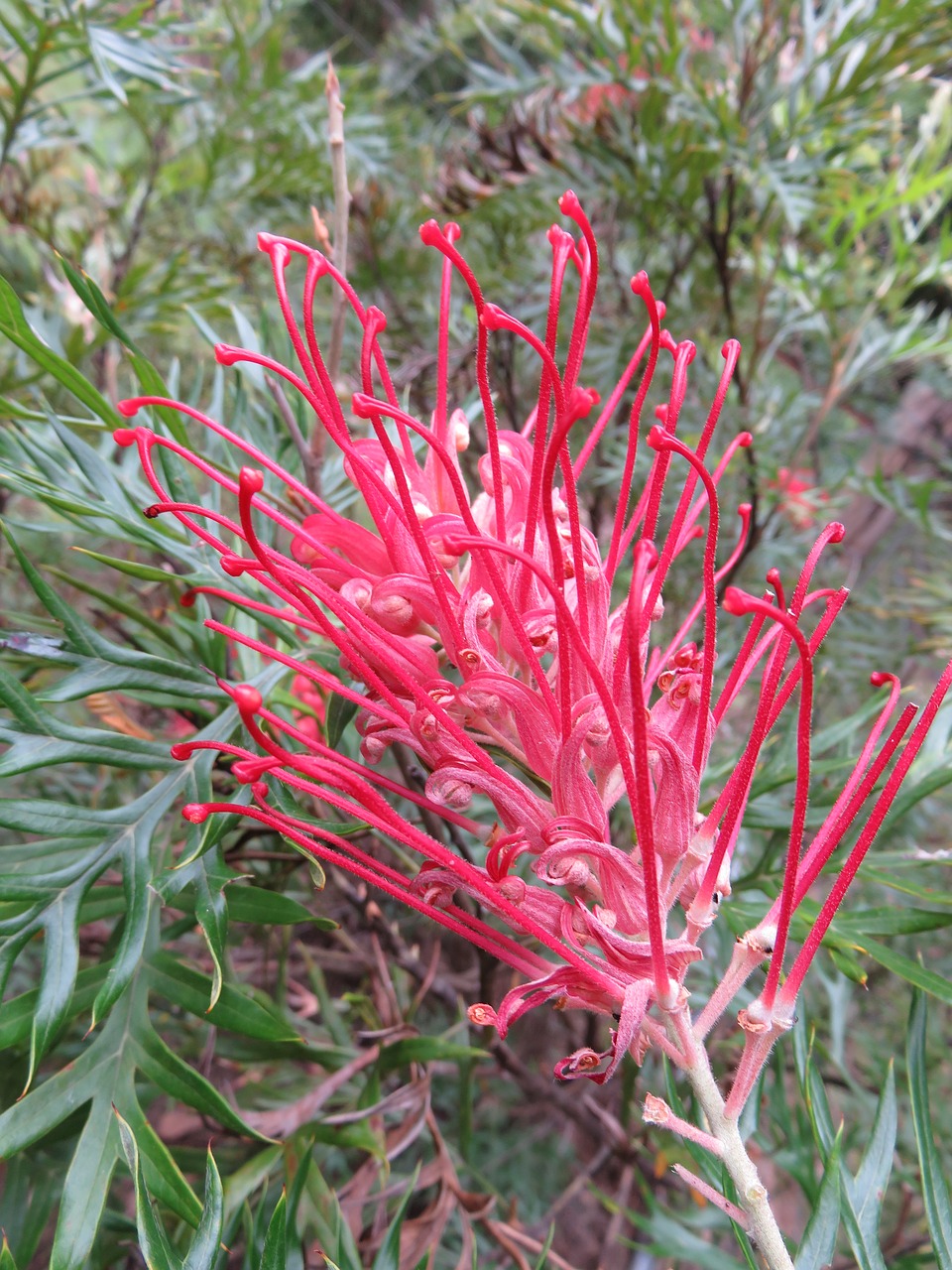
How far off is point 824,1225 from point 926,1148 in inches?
2.9

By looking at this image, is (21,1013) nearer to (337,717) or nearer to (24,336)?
(337,717)

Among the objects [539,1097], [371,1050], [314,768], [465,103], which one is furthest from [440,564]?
[465,103]

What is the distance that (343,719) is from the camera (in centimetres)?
43

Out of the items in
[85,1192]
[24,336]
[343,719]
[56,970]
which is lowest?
[85,1192]

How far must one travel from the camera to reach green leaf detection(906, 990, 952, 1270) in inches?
15.7

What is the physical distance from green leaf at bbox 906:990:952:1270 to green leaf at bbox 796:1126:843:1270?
0.05 metres

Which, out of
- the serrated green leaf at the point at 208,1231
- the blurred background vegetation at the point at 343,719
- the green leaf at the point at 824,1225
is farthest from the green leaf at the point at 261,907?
the green leaf at the point at 824,1225

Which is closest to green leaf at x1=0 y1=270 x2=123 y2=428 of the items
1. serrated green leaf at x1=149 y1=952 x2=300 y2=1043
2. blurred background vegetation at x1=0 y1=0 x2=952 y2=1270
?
blurred background vegetation at x1=0 y1=0 x2=952 y2=1270

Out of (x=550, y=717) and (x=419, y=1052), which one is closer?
(x=550, y=717)

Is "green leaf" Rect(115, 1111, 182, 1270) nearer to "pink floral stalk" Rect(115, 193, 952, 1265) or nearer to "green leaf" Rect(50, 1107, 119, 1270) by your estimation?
"green leaf" Rect(50, 1107, 119, 1270)

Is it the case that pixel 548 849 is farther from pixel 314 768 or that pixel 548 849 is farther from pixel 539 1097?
pixel 539 1097

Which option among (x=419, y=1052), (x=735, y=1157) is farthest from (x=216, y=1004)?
(x=735, y=1157)

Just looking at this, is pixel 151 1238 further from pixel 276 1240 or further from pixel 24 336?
pixel 24 336

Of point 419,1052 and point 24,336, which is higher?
point 24,336
